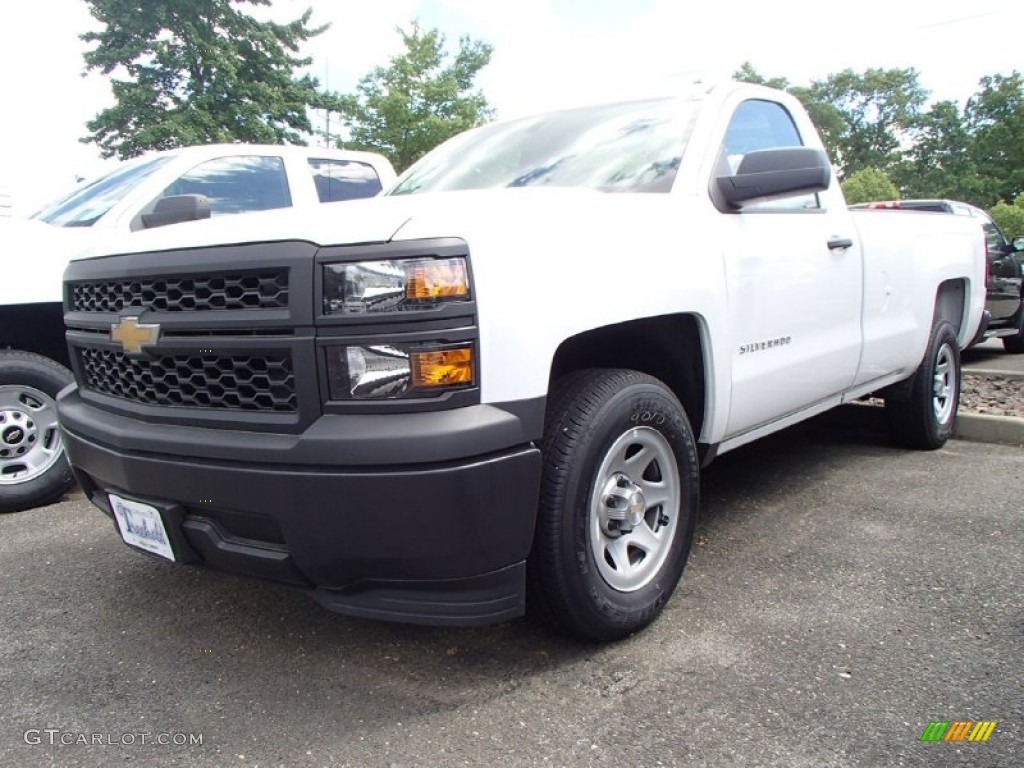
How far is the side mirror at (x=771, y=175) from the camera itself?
2.92 m

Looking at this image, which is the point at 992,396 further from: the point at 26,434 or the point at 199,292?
the point at 26,434

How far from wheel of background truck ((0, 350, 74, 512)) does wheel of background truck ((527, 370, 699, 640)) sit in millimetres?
3171

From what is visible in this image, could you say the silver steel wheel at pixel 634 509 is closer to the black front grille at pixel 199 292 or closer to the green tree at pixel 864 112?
the black front grille at pixel 199 292

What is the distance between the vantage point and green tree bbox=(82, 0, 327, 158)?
23.1 meters

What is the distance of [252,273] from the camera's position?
2.11 m

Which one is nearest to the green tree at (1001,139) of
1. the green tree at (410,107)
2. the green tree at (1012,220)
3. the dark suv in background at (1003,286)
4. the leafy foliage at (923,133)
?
the leafy foliage at (923,133)

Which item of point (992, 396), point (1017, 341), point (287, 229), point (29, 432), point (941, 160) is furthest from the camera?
point (941, 160)

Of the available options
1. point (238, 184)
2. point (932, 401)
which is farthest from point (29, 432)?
point (932, 401)

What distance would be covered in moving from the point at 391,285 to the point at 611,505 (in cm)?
105

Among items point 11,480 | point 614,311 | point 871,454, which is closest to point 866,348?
point 871,454

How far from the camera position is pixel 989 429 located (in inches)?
205

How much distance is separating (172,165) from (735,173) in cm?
348

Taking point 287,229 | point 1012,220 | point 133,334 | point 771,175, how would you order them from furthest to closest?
point 1012,220
point 771,175
point 133,334
point 287,229

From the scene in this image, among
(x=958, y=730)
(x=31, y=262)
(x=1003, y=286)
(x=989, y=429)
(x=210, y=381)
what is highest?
(x=31, y=262)
